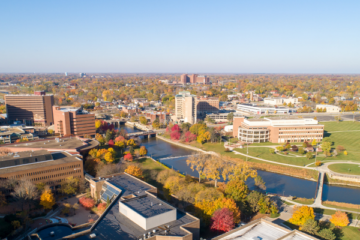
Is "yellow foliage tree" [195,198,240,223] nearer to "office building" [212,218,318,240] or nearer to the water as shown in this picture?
"office building" [212,218,318,240]

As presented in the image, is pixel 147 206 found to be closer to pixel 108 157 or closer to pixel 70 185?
pixel 70 185

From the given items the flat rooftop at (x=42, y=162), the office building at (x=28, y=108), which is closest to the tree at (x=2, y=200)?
the flat rooftop at (x=42, y=162)

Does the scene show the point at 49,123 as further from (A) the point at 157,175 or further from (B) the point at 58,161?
(A) the point at 157,175

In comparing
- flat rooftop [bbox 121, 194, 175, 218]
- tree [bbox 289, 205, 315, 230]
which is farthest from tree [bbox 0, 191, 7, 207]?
tree [bbox 289, 205, 315, 230]

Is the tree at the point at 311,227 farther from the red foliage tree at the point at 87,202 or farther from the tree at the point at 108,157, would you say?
the tree at the point at 108,157

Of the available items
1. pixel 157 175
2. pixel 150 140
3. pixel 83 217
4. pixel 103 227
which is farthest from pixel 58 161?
pixel 150 140
